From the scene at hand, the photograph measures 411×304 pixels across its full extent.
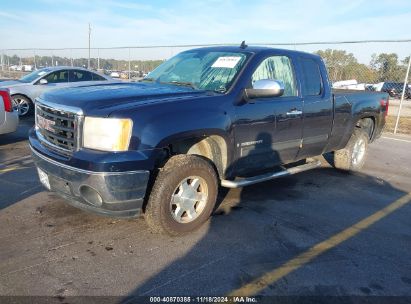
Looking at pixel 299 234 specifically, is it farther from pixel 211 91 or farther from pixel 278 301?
pixel 211 91

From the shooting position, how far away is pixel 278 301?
3.00 meters

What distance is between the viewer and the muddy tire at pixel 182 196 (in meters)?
3.74

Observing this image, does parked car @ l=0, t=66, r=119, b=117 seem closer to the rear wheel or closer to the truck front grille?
the rear wheel

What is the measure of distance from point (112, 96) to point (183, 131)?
2.48ft

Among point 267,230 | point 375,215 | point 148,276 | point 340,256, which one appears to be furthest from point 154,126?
point 375,215

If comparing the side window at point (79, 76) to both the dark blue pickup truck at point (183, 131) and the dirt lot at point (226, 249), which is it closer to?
the dirt lot at point (226, 249)

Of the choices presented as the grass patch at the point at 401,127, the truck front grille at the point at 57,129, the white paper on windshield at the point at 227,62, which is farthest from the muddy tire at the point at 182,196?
the grass patch at the point at 401,127

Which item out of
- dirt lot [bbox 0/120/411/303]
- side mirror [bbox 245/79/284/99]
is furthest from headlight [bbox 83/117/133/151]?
side mirror [bbox 245/79/284/99]

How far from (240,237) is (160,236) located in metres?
0.82

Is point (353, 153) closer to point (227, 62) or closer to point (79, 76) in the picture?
point (227, 62)

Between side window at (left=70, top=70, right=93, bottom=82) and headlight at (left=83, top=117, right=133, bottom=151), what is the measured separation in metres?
9.66

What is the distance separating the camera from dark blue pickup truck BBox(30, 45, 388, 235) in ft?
11.3

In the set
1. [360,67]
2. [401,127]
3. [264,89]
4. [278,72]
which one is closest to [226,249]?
[264,89]

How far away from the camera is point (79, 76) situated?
41.0ft
